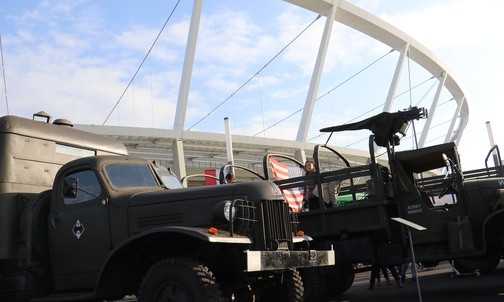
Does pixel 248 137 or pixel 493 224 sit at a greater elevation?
pixel 248 137

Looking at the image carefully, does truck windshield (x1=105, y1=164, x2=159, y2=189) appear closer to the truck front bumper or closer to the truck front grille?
the truck front grille

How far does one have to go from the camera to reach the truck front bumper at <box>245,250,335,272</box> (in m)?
5.10

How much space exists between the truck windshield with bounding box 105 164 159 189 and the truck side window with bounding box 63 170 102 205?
0.62ft

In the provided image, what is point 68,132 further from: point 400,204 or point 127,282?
point 400,204

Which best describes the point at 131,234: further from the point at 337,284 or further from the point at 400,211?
the point at 337,284

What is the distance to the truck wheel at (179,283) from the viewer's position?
5004 mm

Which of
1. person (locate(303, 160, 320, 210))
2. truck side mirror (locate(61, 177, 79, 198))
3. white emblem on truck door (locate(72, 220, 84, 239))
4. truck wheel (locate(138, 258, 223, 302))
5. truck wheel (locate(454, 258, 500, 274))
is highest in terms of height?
truck side mirror (locate(61, 177, 79, 198))

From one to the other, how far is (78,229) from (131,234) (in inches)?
31.9

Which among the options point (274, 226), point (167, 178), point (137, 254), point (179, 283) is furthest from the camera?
point (167, 178)

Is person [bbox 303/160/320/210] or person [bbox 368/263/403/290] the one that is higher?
person [bbox 303/160/320/210]

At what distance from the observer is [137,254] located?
591cm

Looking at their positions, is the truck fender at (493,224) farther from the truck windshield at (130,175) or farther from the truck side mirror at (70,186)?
the truck side mirror at (70,186)

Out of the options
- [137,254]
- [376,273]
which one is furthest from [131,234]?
[376,273]

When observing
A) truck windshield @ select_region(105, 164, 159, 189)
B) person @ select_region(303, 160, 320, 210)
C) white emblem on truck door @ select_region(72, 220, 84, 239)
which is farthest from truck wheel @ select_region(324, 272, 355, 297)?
white emblem on truck door @ select_region(72, 220, 84, 239)
